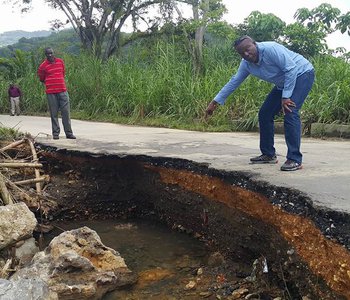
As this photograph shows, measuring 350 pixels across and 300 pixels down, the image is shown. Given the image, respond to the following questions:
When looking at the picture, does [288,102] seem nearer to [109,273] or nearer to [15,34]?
[109,273]

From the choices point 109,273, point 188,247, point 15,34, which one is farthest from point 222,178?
point 15,34

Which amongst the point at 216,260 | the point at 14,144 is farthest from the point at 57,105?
the point at 216,260

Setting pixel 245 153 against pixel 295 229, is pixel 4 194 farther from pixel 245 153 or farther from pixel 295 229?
pixel 295 229

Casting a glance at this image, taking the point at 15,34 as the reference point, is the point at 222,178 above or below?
below

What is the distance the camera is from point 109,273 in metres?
3.80

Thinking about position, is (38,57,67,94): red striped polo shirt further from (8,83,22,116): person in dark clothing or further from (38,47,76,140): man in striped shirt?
(8,83,22,116): person in dark clothing

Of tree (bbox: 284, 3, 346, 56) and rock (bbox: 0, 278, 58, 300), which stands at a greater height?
tree (bbox: 284, 3, 346, 56)

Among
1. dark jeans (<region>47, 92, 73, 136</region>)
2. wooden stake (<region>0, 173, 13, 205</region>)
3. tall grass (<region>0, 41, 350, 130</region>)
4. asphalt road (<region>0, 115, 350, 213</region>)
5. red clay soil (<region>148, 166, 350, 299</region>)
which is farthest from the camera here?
tall grass (<region>0, 41, 350, 130</region>)

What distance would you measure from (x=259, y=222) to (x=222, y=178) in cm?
67

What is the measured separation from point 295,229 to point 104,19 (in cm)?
1501

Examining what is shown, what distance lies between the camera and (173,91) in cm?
1034

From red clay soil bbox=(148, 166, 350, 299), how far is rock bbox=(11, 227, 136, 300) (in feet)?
3.68

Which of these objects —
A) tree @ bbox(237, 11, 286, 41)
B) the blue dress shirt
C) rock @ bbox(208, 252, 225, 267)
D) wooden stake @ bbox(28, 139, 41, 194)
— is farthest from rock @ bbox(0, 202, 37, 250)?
tree @ bbox(237, 11, 286, 41)

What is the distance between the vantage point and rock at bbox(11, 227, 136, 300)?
3.58m
